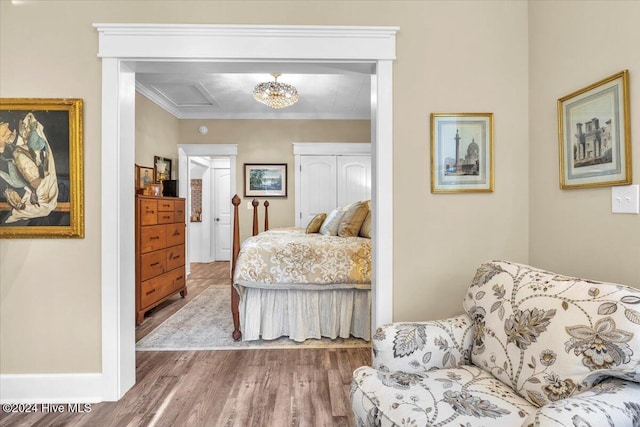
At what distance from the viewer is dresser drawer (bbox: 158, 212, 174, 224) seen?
362 cm

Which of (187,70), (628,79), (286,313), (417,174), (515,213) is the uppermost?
(187,70)

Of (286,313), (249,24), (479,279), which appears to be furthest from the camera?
(286,313)

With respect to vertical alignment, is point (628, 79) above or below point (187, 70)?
below

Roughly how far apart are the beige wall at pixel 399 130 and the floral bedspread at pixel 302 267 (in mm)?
782

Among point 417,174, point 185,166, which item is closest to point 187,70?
point 417,174

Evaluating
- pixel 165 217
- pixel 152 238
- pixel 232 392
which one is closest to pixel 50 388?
pixel 232 392

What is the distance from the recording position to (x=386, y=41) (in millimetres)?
1940

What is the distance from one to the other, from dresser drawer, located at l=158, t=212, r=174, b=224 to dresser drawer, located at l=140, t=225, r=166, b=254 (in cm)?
6

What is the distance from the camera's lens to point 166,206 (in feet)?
12.4

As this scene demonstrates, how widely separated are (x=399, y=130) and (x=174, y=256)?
318cm

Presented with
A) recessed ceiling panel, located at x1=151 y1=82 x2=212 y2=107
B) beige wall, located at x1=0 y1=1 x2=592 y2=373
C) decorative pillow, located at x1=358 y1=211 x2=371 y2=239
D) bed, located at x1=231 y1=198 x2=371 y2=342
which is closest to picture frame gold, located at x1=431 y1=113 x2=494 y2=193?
beige wall, located at x1=0 y1=1 x2=592 y2=373

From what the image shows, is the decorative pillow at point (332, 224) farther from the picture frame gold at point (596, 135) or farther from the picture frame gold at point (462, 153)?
the picture frame gold at point (596, 135)

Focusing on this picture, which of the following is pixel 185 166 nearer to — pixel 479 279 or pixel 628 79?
pixel 479 279

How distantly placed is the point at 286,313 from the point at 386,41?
2.21m
